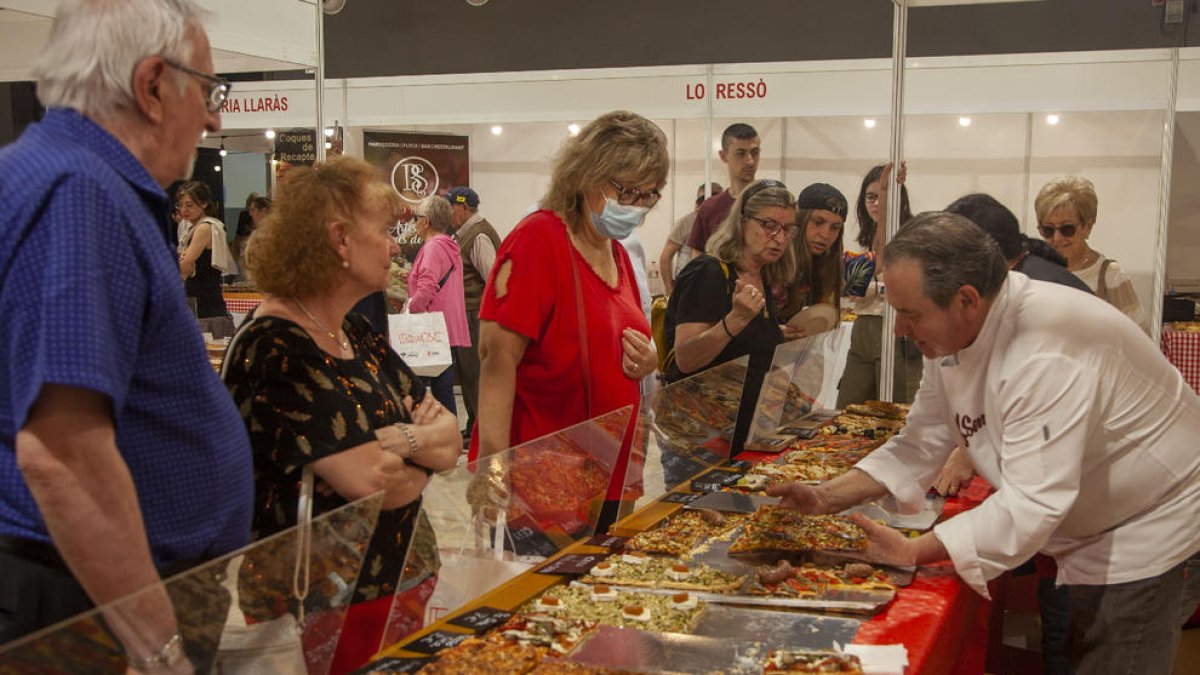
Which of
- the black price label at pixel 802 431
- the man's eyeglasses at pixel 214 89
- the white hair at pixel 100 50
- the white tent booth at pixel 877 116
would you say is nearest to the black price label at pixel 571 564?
the man's eyeglasses at pixel 214 89

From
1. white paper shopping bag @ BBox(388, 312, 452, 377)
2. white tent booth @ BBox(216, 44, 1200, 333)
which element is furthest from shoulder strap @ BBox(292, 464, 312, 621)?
white tent booth @ BBox(216, 44, 1200, 333)

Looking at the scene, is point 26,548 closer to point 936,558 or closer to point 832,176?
point 936,558

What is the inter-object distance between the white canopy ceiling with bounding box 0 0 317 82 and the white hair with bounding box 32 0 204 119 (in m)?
1.52

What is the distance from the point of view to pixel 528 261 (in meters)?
2.96

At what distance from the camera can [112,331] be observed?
1.49 metres

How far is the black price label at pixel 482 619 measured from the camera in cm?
214

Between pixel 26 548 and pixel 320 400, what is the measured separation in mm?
674

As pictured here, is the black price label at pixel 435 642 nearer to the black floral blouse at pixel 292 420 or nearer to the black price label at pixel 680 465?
the black floral blouse at pixel 292 420

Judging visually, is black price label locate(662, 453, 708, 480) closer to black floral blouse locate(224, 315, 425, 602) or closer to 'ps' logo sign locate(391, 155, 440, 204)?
black floral blouse locate(224, 315, 425, 602)

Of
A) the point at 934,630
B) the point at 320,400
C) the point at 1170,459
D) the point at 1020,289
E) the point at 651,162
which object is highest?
the point at 651,162

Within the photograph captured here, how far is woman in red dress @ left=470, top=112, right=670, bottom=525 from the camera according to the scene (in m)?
2.96

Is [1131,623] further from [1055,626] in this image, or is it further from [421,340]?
[421,340]

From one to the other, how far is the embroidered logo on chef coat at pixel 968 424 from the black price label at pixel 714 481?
31.4 inches

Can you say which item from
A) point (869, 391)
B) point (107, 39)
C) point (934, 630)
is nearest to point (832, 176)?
point (869, 391)
